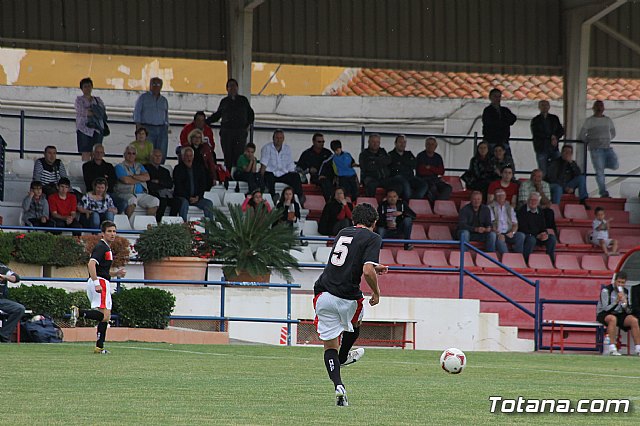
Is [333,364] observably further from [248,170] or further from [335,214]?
[248,170]

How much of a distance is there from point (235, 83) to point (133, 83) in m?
15.4

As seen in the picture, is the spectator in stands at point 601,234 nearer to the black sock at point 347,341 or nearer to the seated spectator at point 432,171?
the seated spectator at point 432,171

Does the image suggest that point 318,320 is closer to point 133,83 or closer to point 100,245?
point 100,245

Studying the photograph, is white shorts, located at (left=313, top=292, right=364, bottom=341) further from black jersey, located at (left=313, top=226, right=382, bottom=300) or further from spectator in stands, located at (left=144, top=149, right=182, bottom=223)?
spectator in stands, located at (left=144, top=149, right=182, bottom=223)

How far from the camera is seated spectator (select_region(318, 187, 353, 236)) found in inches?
963

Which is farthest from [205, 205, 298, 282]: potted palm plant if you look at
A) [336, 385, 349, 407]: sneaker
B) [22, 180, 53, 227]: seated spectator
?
[336, 385, 349, 407]: sneaker

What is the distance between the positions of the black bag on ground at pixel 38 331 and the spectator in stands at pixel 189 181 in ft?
19.8

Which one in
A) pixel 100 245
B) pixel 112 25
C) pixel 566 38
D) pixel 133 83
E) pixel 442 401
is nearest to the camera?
pixel 442 401

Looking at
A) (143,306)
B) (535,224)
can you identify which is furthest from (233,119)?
(143,306)

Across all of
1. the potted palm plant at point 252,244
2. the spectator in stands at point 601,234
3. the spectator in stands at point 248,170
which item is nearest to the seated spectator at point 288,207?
the spectator in stands at point 248,170

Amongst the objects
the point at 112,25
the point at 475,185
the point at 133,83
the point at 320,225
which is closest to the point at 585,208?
the point at 475,185

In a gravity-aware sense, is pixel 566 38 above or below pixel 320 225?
above

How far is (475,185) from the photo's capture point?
27.7m

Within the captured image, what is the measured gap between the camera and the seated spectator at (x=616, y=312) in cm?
2127
